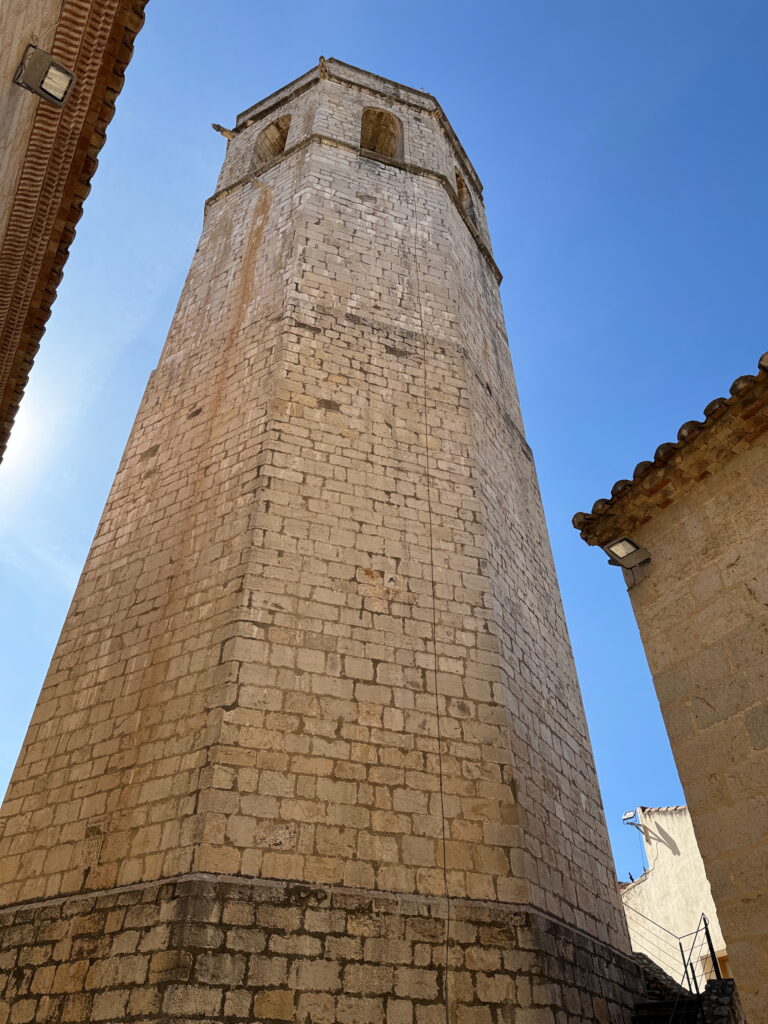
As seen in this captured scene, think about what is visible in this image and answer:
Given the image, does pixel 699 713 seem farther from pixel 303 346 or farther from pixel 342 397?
pixel 303 346

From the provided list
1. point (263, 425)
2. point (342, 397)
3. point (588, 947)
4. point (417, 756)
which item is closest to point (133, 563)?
point (263, 425)

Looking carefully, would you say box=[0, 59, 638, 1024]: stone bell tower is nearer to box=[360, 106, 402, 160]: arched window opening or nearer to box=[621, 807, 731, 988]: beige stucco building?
box=[360, 106, 402, 160]: arched window opening

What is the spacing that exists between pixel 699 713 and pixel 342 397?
15.8 feet

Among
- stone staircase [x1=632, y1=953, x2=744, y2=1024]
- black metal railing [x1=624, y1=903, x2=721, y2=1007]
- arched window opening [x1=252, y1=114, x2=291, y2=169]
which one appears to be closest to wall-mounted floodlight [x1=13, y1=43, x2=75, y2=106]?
stone staircase [x1=632, y1=953, x2=744, y2=1024]

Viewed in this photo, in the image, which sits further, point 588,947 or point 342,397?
point 342,397

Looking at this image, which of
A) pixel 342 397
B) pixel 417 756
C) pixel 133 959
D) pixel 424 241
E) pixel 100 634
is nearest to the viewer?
pixel 133 959

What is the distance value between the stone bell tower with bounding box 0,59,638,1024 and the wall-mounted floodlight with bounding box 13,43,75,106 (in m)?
3.38

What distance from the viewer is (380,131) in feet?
43.7

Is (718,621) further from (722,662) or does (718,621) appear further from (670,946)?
(670,946)

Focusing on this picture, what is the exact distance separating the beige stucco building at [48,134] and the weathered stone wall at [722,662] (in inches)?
163

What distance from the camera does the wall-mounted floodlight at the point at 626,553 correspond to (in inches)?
191

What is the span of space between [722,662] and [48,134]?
4.76 metres

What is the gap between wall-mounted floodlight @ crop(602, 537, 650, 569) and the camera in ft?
15.9

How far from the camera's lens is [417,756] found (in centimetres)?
560
